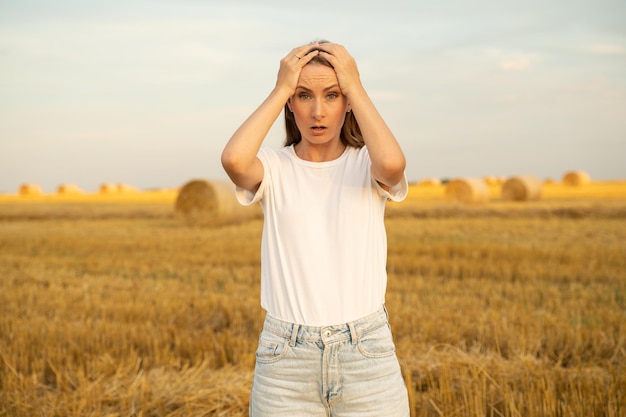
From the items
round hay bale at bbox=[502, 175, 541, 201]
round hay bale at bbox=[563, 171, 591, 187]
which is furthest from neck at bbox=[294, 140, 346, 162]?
round hay bale at bbox=[563, 171, 591, 187]

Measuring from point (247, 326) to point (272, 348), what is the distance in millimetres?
3864

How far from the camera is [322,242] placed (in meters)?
2.15

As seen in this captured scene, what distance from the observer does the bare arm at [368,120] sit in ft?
6.77

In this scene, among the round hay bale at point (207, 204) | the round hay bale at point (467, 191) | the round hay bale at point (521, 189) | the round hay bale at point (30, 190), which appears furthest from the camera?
the round hay bale at point (30, 190)

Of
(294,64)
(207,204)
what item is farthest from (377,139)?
(207,204)

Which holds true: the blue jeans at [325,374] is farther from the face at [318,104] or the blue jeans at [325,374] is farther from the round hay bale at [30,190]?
the round hay bale at [30,190]

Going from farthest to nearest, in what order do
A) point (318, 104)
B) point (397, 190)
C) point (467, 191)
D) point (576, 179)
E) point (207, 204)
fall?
point (576, 179) < point (467, 191) < point (207, 204) < point (397, 190) < point (318, 104)

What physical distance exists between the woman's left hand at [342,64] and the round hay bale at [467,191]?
72.8 ft

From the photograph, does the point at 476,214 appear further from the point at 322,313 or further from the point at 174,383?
the point at 322,313

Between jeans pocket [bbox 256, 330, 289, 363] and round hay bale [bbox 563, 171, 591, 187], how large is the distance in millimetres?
37068

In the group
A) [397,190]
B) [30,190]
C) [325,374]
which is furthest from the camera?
[30,190]

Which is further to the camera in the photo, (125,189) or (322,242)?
(125,189)

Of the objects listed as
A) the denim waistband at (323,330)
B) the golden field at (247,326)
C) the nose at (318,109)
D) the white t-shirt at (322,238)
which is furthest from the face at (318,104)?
the golden field at (247,326)

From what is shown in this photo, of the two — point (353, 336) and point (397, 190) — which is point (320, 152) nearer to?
point (397, 190)
